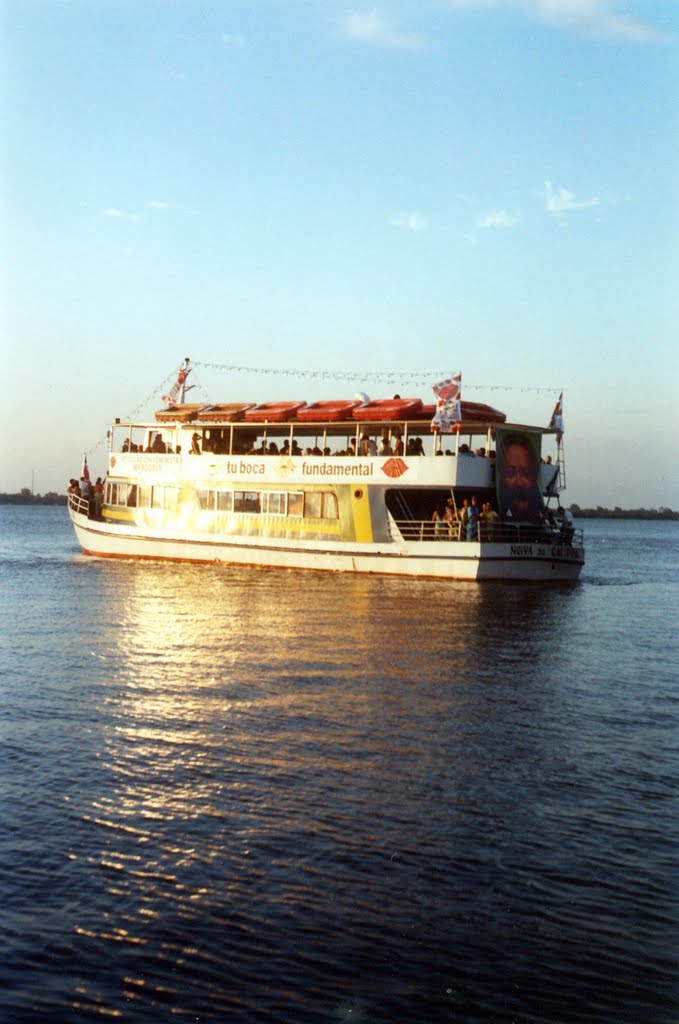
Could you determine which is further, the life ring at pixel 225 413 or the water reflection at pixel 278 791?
the life ring at pixel 225 413

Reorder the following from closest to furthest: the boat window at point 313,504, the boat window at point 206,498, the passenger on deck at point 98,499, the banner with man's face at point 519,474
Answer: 1. the banner with man's face at point 519,474
2. the boat window at point 313,504
3. the boat window at point 206,498
4. the passenger on deck at point 98,499

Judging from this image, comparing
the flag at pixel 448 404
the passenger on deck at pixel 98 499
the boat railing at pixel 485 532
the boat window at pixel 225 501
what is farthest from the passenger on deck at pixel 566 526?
the passenger on deck at pixel 98 499

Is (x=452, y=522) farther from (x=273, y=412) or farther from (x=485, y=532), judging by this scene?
(x=273, y=412)

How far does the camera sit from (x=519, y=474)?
3522cm

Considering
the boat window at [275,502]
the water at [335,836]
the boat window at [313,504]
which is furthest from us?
the boat window at [275,502]

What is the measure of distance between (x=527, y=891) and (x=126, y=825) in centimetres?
374

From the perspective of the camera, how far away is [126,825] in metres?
9.14

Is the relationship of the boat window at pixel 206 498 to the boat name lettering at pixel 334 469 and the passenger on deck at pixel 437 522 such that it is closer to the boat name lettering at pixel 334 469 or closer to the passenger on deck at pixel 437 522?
the boat name lettering at pixel 334 469

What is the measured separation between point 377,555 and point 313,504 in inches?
139

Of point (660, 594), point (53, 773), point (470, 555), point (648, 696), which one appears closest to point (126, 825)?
point (53, 773)

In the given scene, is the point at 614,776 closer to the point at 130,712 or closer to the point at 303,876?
the point at 303,876

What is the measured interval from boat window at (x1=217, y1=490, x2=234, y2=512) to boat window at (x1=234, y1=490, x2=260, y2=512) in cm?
19

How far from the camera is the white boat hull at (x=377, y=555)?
3294cm

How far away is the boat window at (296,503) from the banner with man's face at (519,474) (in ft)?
24.7
